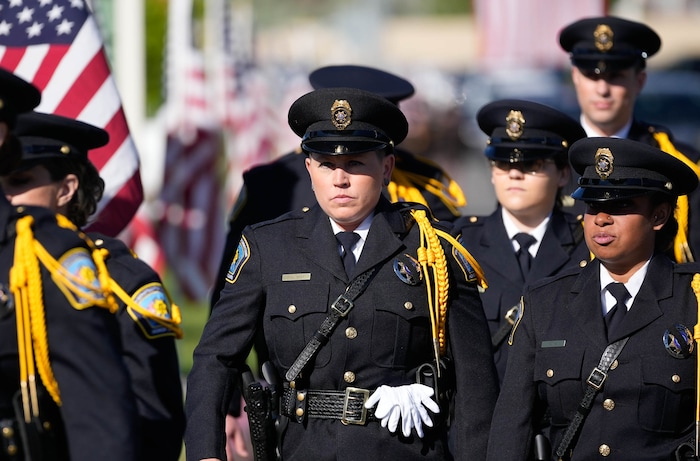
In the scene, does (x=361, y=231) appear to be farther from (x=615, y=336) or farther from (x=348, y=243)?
(x=615, y=336)

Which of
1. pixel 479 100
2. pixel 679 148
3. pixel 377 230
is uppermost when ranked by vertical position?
pixel 479 100

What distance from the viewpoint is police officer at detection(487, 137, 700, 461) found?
232 inches

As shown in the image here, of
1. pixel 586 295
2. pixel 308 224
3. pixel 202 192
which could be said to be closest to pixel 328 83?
pixel 308 224

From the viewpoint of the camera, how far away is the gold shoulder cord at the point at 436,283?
6113 millimetres

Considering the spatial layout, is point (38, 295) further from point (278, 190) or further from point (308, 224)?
point (278, 190)

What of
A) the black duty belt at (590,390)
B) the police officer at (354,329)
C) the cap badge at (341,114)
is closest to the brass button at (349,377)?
the police officer at (354,329)

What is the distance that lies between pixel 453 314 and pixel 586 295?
0.50 m

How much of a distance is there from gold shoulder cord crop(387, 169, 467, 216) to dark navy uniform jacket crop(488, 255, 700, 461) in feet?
6.14

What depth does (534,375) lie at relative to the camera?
6109mm

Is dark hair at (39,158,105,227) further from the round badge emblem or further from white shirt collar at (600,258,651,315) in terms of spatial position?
the round badge emblem

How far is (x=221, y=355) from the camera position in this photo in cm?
618

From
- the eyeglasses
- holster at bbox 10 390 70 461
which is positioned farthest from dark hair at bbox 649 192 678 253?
holster at bbox 10 390 70 461

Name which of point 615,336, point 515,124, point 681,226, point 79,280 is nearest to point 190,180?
point 515,124

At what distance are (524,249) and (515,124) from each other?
593mm
